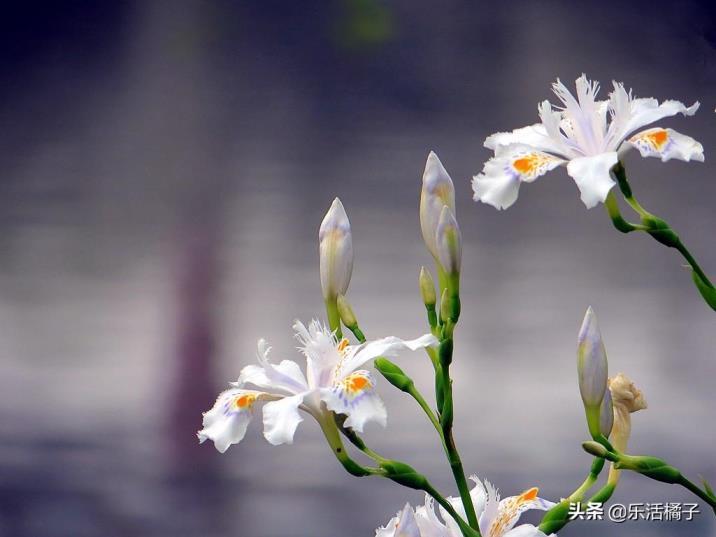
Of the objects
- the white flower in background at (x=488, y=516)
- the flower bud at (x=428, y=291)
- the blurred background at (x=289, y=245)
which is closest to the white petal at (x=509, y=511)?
the white flower in background at (x=488, y=516)

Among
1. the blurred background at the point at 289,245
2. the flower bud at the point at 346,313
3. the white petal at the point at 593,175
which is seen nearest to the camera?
the white petal at the point at 593,175

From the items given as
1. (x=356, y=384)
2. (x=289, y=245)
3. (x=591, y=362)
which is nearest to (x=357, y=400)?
(x=356, y=384)

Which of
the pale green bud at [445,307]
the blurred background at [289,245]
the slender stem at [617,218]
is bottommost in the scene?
the pale green bud at [445,307]

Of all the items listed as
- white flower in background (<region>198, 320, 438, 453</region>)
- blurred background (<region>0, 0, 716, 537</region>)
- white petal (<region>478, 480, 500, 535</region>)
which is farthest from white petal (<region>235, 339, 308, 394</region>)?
blurred background (<region>0, 0, 716, 537</region>)

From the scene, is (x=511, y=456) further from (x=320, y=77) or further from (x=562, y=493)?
(x=320, y=77)

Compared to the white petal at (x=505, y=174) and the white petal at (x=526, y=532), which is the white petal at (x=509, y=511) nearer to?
the white petal at (x=526, y=532)

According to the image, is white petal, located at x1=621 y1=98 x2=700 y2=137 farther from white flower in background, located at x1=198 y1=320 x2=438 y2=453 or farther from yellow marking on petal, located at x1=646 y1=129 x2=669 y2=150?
white flower in background, located at x1=198 y1=320 x2=438 y2=453

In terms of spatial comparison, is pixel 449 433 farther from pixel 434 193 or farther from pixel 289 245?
pixel 289 245
